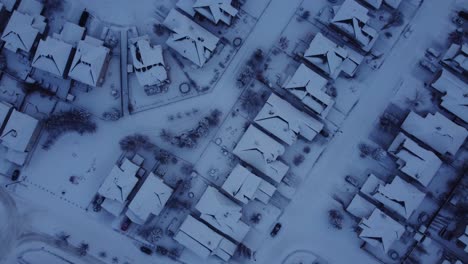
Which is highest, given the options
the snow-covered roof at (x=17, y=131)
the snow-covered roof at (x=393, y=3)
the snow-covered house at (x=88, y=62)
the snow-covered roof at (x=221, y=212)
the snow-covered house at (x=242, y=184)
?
the snow-covered roof at (x=393, y=3)

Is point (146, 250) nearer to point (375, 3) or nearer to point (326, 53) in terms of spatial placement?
point (326, 53)

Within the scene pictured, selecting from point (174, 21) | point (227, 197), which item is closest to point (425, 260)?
point (227, 197)

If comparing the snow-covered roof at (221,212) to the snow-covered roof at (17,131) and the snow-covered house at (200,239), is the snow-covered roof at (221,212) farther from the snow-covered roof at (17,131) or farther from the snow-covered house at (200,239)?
the snow-covered roof at (17,131)

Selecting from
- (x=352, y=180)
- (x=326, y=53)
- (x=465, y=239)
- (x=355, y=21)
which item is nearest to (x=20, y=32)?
(x=326, y=53)

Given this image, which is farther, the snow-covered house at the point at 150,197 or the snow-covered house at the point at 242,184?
the snow-covered house at the point at 150,197

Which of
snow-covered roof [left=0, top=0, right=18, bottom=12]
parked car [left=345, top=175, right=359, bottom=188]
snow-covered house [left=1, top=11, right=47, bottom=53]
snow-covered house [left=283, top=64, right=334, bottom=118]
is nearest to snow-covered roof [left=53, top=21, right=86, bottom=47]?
snow-covered house [left=1, top=11, right=47, bottom=53]

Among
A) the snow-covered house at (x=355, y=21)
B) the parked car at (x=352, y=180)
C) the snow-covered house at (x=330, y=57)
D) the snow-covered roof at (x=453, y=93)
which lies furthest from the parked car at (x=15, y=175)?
the snow-covered roof at (x=453, y=93)
